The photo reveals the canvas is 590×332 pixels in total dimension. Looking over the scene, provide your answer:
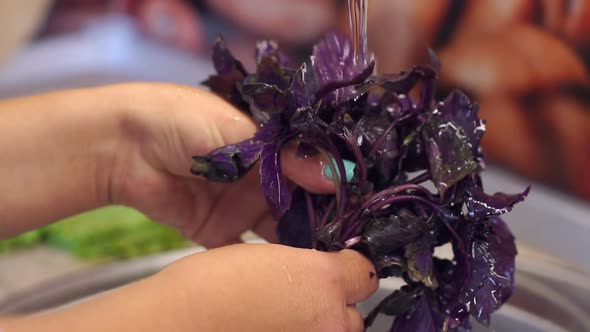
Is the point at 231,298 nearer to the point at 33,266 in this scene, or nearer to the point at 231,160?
the point at 231,160

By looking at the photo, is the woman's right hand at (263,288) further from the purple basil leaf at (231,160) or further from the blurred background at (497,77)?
the blurred background at (497,77)

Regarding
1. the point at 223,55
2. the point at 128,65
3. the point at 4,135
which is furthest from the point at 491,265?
the point at 128,65

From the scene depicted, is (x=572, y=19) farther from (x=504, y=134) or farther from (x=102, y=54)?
(x=102, y=54)

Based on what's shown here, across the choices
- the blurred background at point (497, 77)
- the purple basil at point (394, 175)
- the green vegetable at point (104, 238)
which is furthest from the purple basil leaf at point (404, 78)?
the green vegetable at point (104, 238)

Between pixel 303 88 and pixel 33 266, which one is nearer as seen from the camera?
pixel 303 88

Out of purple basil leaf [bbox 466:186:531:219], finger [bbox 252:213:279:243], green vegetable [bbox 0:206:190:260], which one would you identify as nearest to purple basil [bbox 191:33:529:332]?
purple basil leaf [bbox 466:186:531:219]

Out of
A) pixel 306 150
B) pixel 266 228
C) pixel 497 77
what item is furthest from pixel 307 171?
pixel 497 77
